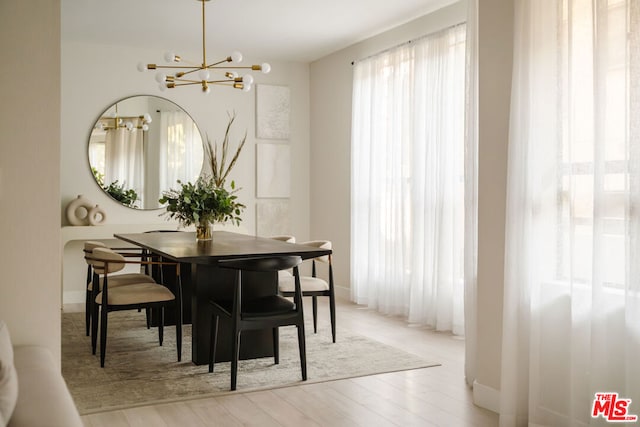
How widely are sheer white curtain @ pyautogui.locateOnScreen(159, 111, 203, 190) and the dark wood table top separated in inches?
72.7

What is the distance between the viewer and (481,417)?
3387 mm

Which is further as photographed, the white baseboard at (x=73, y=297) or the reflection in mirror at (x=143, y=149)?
the reflection in mirror at (x=143, y=149)

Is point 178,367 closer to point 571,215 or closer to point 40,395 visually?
point 40,395

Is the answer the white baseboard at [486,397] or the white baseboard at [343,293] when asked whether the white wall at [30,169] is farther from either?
the white baseboard at [343,293]

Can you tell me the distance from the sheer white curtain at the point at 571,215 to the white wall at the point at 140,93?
4.76 metres

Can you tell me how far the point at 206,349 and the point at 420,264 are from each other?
2306 mm

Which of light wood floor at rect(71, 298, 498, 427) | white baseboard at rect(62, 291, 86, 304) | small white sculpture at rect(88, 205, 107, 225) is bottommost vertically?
light wood floor at rect(71, 298, 498, 427)

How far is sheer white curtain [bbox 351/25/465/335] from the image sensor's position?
544 centimetres

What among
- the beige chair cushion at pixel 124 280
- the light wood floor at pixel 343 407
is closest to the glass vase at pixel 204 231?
the beige chair cushion at pixel 124 280

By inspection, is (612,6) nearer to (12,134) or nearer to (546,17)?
(546,17)

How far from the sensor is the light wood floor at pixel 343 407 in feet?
10.8

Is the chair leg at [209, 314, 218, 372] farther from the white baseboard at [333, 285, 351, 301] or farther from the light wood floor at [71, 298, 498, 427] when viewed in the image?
the white baseboard at [333, 285, 351, 301]

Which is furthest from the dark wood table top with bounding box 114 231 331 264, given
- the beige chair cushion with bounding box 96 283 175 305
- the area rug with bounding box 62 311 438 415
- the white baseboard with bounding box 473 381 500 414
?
the white baseboard with bounding box 473 381 500 414

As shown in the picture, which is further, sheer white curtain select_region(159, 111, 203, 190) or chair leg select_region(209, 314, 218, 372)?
sheer white curtain select_region(159, 111, 203, 190)
